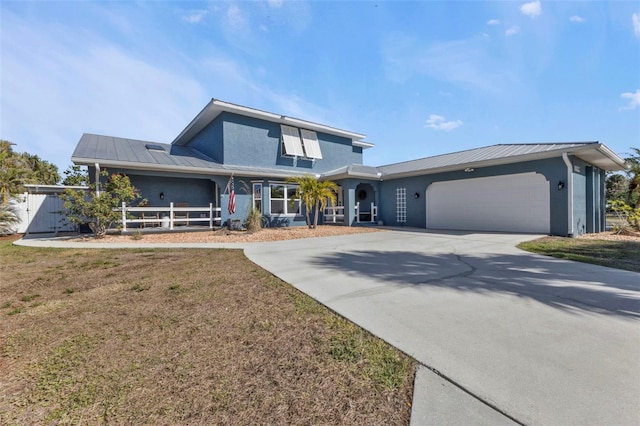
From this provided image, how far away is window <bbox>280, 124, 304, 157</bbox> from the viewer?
1609 cm

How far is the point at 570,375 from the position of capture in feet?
6.70

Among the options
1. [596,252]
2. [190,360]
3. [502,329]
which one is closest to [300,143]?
[596,252]

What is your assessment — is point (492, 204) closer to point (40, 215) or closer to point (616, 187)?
point (40, 215)

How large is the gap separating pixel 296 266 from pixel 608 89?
12206 mm

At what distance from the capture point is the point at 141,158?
11984 millimetres

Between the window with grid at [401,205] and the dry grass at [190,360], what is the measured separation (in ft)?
42.1

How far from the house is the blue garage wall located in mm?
38

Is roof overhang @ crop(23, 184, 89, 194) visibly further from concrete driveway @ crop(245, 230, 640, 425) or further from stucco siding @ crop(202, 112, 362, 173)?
concrete driveway @ crop(245, 230, 640, 425)

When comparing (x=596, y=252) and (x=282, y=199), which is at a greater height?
(x=282, y=199)

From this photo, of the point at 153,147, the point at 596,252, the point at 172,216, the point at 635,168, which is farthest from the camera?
the point at 153,147

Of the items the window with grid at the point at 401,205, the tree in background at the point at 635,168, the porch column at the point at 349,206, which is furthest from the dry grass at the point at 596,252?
the tree in background at the point at 635,168

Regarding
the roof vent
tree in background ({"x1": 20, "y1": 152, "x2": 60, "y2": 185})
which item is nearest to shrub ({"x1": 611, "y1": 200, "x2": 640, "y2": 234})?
the roof vent

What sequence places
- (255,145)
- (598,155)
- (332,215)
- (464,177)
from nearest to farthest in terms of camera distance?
(598,155) < (464,177) < (255,145) < (332,215)

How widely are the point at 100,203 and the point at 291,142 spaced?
388 inches
